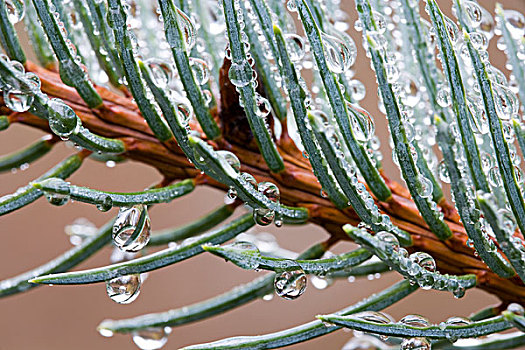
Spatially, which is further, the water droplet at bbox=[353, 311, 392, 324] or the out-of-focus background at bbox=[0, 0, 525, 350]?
the out-of-focus background at bbox=[0, 0, 525, 350]

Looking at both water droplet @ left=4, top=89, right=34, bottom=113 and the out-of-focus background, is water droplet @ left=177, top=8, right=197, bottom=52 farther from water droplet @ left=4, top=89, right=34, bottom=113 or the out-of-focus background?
the out-of-focus background

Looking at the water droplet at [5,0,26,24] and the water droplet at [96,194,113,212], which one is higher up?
the water droplet at [5,0,26,24]

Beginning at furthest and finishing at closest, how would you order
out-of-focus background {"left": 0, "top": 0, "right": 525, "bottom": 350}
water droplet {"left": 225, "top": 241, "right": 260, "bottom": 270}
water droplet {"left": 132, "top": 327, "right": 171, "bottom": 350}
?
out-of-focus background {"left": 0, "top": 0, "right": 525, "bottom": 350} < water droplet {"left": 132, "top": 327, "right": 171, "bottom": 350} < water droplet {"left": 225, "top": 241, "right": 260, "bottom": 270}

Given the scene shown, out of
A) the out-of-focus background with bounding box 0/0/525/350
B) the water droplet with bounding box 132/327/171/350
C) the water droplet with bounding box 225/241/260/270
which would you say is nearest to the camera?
the water droplet with bounding box 225/241/260/270

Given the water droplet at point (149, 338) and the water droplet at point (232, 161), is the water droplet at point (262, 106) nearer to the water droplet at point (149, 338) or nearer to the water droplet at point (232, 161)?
the water droplet at point (232, 161)

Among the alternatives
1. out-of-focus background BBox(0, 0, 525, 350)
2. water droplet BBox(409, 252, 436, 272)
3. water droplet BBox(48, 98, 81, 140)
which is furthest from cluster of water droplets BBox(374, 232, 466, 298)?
out-of-focus background BBox(0, 0, 525, 350)

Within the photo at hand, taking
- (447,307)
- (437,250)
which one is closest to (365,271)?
(437,250)

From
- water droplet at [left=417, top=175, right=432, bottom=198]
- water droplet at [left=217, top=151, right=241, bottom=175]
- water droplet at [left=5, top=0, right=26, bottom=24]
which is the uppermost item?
water droplet at [left=5, top=0, right=26, bottom=24]

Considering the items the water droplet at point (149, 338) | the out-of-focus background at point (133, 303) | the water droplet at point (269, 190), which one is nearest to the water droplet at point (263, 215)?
the water droplet at point (269, 190)
